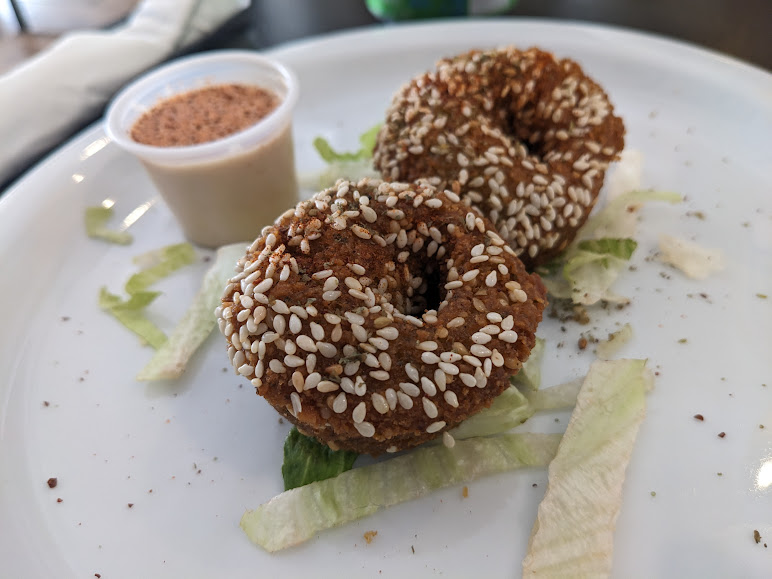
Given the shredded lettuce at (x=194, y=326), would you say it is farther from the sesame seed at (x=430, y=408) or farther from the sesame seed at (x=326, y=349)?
the sesame seed at (x=430, y=408)

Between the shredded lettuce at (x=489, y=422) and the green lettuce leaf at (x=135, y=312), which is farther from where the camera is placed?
the green lettuce leaf at (x=135, y=312)

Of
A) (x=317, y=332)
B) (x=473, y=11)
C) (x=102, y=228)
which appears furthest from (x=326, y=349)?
(x=473, y=11)

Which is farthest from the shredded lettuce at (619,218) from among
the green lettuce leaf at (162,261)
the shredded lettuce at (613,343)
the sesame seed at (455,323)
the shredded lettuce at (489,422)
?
the green lettuce leaf at (162,261)

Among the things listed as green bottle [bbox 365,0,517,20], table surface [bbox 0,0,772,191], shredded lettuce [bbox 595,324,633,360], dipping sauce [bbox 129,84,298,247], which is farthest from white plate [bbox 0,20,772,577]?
green bottle [bbox 365,0,517,20]

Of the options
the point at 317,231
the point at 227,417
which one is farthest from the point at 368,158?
the point at 227,417

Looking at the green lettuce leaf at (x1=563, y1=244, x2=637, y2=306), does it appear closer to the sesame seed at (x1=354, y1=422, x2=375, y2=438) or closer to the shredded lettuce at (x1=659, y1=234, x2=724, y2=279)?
the shredded lettuce at (x1=659, y1=234, x2=724, y2=279)
